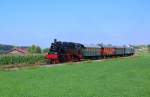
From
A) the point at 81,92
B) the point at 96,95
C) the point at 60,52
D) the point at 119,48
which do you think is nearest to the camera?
the point at 96,95

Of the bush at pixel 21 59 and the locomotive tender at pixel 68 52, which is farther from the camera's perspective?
the bush at pixel 21 59

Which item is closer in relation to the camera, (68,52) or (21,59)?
(68,52)

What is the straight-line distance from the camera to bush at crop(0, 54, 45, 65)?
56.3 meters

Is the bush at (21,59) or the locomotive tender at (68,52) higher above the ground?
the locomotive tender at (68,52)

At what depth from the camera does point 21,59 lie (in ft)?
196

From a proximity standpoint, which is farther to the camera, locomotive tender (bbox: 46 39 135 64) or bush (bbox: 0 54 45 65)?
bush (bbox: 0 54 45 65)

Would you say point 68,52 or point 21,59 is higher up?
point 68,52

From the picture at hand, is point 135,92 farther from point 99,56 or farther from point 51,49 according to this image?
point 99,56

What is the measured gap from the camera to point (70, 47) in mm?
49781

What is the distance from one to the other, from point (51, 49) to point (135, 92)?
33.6 meters

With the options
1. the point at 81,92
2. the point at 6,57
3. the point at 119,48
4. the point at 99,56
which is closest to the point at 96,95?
the point at 81,92

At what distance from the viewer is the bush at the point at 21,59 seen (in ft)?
185

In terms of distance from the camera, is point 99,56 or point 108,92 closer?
point 108,92

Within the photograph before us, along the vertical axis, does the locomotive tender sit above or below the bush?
above
